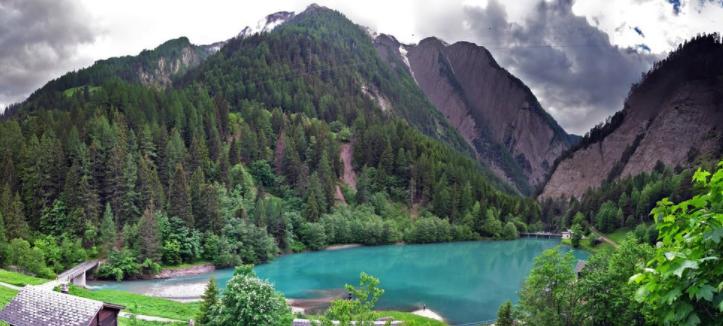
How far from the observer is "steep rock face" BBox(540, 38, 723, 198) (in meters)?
159

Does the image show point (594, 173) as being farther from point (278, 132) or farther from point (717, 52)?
point (278, 132)

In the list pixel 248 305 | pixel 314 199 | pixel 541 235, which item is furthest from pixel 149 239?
pixel 541 235

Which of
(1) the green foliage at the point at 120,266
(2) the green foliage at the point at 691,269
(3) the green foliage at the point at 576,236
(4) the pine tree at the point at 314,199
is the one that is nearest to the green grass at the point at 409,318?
(1) the green foliage at the point at 120,266

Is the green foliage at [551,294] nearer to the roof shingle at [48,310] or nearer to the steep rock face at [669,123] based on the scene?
the roof shingle at [48,310]

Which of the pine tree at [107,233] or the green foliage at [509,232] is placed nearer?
the pine tree at [107,233]

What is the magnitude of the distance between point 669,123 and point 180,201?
157817 mm

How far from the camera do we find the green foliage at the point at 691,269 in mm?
6012

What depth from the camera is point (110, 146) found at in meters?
94.6

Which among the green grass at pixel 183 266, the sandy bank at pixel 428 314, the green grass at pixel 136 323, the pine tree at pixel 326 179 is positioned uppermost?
the pine tree at pixel 326 179

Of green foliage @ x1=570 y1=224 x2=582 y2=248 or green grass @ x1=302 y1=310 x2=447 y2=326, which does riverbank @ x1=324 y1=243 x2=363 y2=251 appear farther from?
green grass @ x1=302 y1=310 x2=447 y2=326

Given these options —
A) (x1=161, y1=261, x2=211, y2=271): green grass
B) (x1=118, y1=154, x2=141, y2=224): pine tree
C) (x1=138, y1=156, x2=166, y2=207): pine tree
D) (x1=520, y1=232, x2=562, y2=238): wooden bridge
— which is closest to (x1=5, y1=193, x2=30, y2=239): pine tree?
(x1=118, y1=154, x2=141, y2=224): pine tree

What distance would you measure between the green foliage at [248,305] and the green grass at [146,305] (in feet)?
47.6

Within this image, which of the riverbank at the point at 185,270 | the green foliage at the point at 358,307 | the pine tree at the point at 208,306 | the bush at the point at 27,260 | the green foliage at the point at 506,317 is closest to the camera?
the green foliage at the point at 358,307

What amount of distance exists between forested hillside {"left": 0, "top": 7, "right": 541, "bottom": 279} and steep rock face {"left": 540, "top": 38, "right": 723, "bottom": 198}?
151 ft
